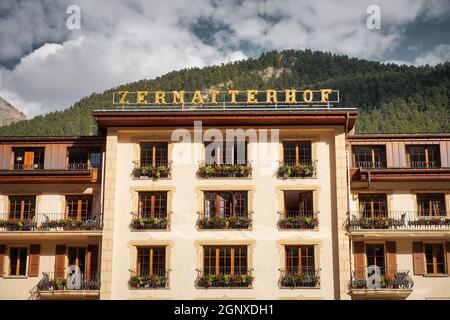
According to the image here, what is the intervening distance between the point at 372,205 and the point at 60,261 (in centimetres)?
1890

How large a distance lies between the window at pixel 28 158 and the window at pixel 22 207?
200cm

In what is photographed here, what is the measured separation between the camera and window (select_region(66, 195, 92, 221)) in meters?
38.0

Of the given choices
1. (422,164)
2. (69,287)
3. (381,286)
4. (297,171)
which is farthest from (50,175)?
(422,164)

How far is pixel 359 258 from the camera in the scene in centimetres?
3659

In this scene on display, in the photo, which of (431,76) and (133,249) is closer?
(133,249)

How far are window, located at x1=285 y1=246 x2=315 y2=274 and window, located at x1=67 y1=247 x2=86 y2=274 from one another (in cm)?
1203

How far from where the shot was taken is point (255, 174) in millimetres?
37031

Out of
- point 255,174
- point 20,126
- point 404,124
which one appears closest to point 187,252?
point 255,174

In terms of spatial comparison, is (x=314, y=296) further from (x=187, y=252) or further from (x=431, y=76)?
(x=431, y=76)

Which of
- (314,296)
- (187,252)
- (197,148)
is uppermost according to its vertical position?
(197,148)

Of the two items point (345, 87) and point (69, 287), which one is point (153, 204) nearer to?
point (69, 287)

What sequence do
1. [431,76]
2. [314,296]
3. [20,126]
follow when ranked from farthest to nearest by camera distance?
[431,76]
[20,126]
[314,296]
